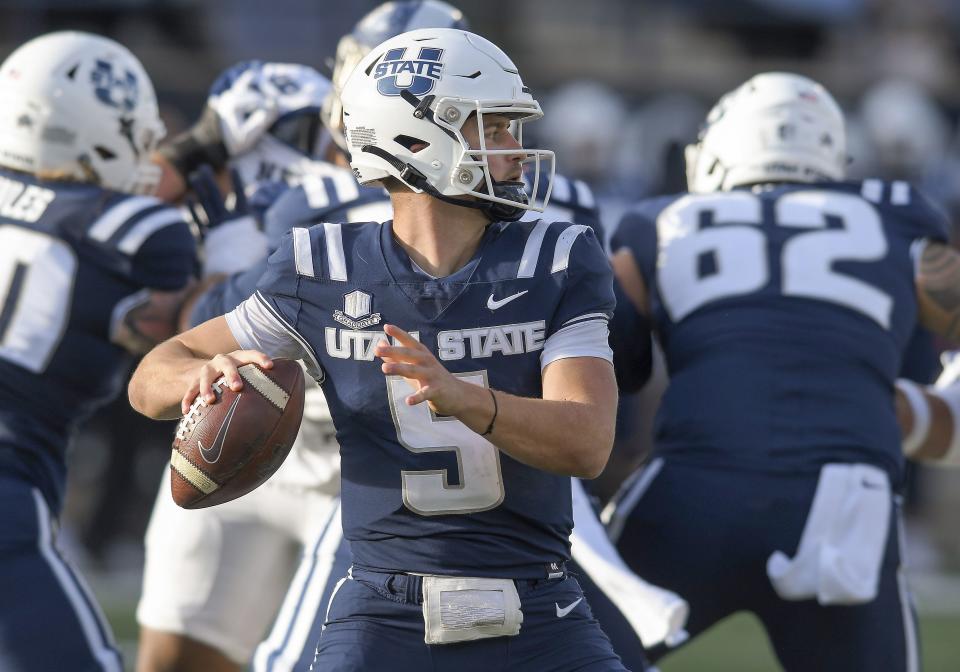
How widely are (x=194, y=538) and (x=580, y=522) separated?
3.98ft

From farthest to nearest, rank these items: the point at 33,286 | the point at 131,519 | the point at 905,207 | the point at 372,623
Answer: the point at 131,519
the point at 905,207
the point at 33,286
the point at 372,623

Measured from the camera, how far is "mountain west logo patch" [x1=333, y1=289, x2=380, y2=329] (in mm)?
3020

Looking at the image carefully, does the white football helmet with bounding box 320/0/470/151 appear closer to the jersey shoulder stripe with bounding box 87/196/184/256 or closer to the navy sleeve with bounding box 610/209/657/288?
the jersey shoulder stripe with bounding box 87/196/184/256

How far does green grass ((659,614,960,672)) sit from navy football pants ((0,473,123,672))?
3713 mm

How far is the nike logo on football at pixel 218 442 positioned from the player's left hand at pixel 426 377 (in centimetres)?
37

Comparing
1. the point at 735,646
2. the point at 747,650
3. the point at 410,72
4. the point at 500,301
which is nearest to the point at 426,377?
the point at 500,301

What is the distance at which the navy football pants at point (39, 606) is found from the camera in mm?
3744

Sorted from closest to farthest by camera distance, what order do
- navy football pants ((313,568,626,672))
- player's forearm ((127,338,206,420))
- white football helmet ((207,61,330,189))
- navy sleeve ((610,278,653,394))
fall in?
navy football pants ((313,568,626,672)) → player's forearm ((127,338,206,420)) → navy sleeve ((610,278,653,394)) → white football helmet ((207,61,330,189))

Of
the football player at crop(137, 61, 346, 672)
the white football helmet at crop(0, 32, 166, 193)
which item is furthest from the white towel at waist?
the white football helmet at crop(0, 32, 166, 193)

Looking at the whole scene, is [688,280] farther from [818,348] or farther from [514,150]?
[514,150]

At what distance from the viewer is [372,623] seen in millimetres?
2988

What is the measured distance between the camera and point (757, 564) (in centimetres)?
412

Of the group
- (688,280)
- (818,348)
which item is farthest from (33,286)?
(818,348)

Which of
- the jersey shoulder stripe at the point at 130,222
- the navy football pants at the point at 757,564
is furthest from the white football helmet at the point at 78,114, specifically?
the navy football pants at the point at 757,564
